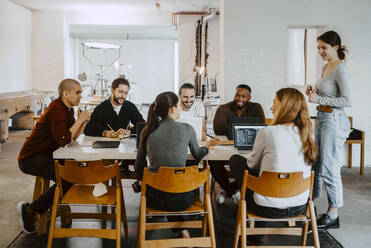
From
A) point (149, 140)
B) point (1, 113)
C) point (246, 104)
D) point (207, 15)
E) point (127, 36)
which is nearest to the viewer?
point (149, 140)

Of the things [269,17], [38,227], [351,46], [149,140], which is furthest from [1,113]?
[351,46]

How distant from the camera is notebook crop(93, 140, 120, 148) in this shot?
3.02 meters

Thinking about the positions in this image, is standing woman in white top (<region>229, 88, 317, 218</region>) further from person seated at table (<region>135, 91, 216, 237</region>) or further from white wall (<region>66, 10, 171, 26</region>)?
white wall (<region>66, 10, 171, 26</region>)

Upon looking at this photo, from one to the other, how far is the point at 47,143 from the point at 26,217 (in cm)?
58

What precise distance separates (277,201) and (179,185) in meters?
0.61

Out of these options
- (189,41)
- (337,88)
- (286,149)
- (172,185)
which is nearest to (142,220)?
(172,185)

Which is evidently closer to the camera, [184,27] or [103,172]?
[103,172]

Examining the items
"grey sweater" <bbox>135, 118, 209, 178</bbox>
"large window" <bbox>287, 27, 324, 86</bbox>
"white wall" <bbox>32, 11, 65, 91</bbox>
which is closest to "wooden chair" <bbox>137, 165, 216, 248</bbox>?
"grey sweater" <bbox>135, 118, 209, 178</bbox>

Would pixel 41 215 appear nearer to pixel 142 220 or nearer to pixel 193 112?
pixel 142 220

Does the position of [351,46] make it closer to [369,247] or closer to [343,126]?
[343,126]

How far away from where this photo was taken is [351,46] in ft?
17.3

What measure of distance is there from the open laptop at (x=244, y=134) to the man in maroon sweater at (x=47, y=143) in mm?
1194

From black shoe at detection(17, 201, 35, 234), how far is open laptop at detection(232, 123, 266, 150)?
1.67 metres

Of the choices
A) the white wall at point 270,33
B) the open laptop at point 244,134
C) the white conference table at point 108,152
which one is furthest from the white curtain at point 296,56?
the white conference table at point 108,152
